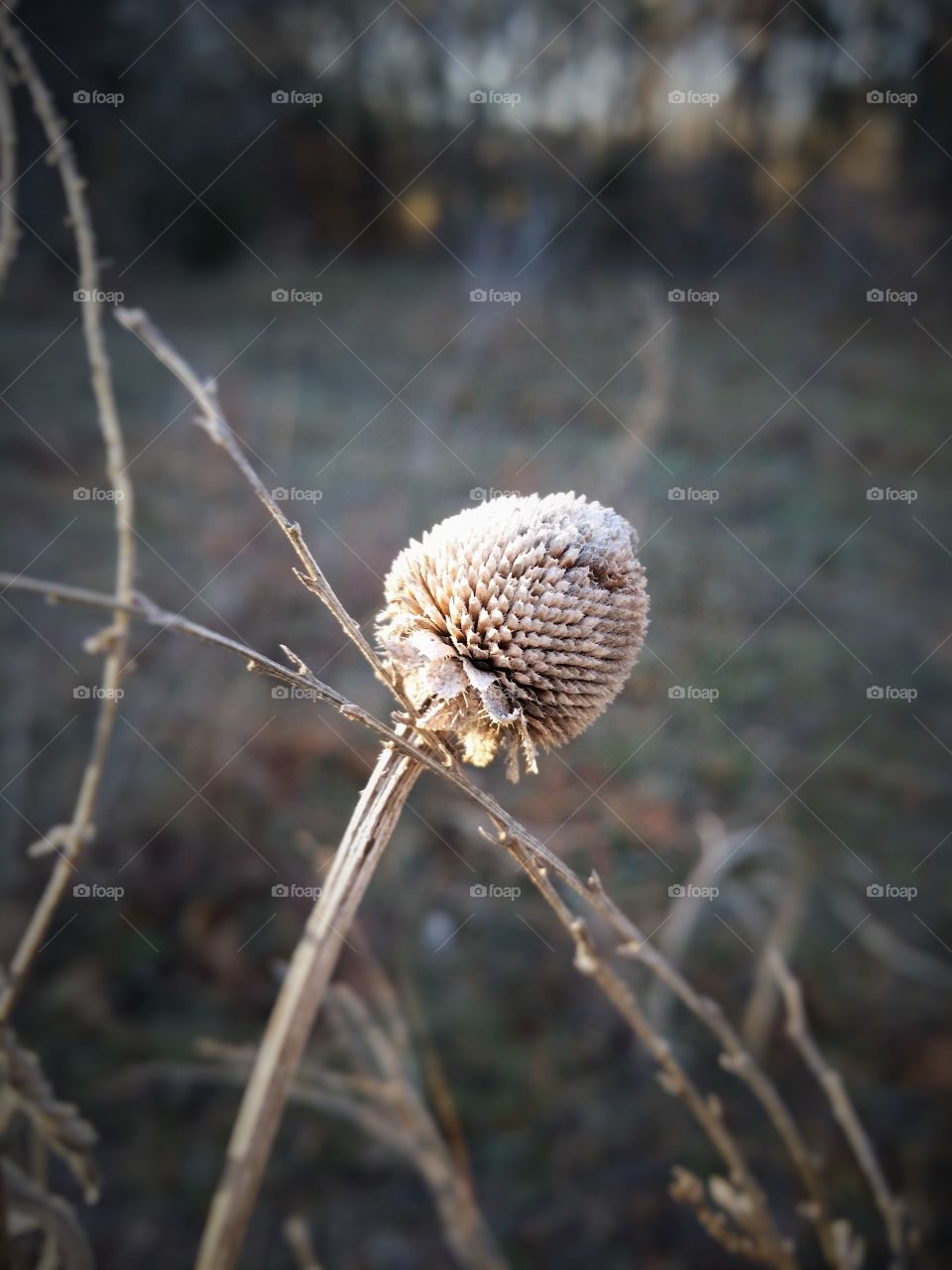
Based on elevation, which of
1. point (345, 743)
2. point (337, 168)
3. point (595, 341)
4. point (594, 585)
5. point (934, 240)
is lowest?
point (594, 585)

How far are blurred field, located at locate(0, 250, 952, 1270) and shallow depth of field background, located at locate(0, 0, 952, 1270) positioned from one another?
0.01 meters

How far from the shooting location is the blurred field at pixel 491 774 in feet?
7.63

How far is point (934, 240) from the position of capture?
22.1 ft

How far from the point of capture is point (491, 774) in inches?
115

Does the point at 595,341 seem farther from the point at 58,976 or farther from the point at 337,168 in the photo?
Result: the point at 58,976

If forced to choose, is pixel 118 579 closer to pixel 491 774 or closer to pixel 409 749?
pixel 409 749

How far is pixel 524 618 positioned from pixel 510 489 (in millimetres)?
2556

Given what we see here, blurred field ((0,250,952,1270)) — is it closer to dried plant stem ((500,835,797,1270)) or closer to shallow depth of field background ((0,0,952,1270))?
shallow depth of field background ((0,0,952,1270))

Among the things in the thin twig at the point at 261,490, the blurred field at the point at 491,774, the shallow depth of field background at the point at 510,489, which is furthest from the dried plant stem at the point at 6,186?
the shallow depth of field background at the point at 510,489

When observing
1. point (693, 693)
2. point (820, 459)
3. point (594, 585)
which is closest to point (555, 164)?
point (820, 459)

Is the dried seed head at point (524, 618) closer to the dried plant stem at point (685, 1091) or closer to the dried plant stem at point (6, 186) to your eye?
the dried plant stem at point (685, 1091)

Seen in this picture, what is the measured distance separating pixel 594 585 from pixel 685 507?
3.49 m

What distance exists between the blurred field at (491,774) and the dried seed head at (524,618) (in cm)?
59

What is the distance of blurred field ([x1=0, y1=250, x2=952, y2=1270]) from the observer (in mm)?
2326
